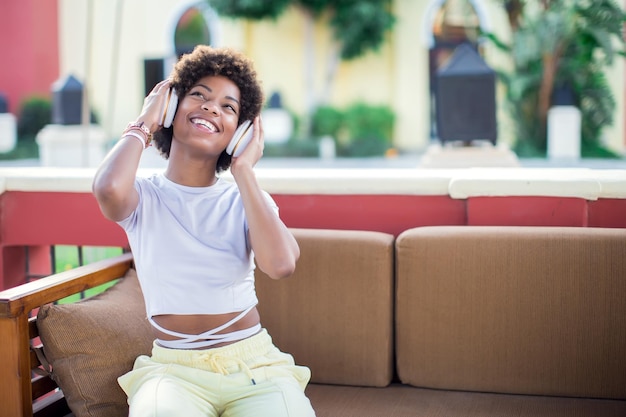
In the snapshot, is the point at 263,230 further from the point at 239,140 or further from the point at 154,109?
the point at 154,109

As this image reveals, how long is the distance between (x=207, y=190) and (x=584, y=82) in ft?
47.8

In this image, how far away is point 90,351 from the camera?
2.41 meters

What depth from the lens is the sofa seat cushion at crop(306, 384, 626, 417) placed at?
247 centimetres

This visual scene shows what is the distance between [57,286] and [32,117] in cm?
1755

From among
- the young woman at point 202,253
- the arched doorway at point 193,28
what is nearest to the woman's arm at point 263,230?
the young woman at point 202,253

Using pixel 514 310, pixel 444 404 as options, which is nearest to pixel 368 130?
pixel 514 310

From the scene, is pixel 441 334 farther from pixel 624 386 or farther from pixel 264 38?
pixel 264 38

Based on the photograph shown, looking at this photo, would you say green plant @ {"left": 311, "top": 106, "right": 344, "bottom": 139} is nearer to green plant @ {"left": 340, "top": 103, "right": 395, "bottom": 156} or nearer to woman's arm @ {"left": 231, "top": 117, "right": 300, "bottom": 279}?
green plant @ {"left": 340, "top": 103, "right": 395, "bottom": 156}

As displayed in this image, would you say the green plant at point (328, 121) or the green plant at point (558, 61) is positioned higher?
the green plant at point (558, 61)

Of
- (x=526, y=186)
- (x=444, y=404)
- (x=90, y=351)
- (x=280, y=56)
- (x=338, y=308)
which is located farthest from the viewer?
(x=280, y=56)

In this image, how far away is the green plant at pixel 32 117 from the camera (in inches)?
731

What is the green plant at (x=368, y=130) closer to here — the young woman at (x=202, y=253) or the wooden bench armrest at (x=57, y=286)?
the wooden bench armrest at (x=57, y=286)

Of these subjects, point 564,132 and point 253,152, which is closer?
point 253,152

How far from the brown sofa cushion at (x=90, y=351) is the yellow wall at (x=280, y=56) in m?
16.5
